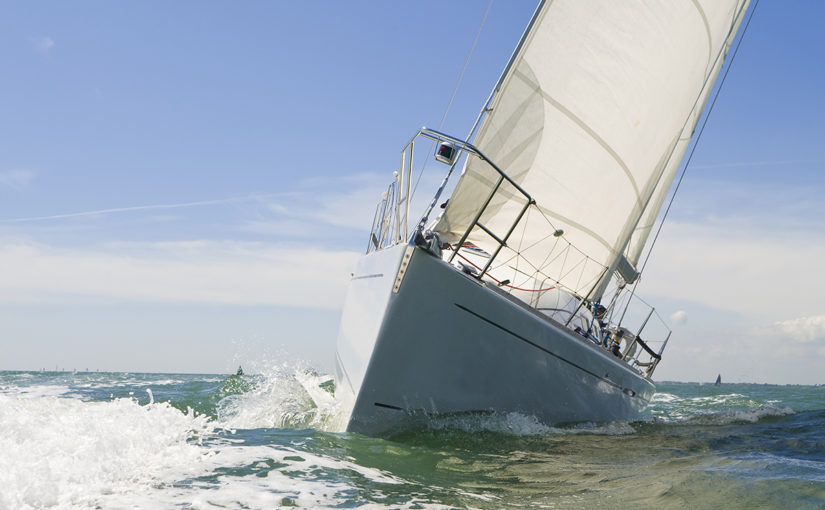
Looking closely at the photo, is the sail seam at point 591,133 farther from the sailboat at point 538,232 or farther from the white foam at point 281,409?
the white foam at point 281,409

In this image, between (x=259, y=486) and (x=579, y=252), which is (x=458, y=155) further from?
(x=259, y=486)

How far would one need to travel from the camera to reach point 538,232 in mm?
6969

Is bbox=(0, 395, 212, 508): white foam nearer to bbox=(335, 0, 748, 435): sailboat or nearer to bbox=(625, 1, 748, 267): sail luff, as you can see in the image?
bbox=(335, 0, 748, 435): sailboat

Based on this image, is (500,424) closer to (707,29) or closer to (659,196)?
(707,29)

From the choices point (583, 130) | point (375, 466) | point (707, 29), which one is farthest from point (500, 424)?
point (707, 29)

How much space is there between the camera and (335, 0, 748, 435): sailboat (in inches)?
207

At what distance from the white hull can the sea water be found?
20 cm

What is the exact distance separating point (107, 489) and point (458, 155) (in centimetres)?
355

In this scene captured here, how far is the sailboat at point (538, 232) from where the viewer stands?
526 cm

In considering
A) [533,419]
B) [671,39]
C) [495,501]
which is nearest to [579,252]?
[533,419]

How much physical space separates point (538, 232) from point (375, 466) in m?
3.47

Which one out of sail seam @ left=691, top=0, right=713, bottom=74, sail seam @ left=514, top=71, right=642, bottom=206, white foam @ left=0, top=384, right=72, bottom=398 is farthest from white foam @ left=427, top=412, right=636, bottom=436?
white foam @ left=0, top=384, right=72, bottom=398

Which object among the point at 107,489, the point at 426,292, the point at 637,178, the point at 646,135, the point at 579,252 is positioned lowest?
the point at 107,489

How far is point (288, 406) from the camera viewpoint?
8.27m
